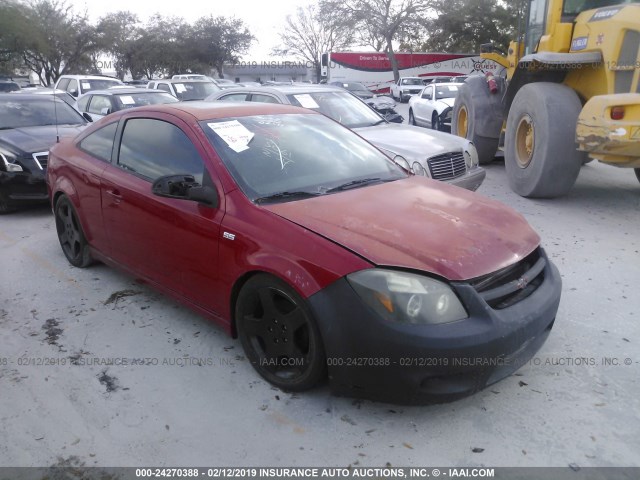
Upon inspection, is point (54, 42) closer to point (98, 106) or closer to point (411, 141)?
point (98, 106)

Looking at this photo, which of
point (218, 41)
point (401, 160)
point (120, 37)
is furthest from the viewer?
point (218, 41)

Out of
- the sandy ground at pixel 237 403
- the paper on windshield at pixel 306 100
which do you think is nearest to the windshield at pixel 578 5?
the paper on windshield at pixel 306 100

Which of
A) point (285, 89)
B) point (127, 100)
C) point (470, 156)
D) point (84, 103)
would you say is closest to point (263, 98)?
point (285, 89)

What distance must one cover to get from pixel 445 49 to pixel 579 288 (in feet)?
146

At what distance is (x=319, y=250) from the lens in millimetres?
2570

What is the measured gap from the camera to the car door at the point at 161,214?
3.15m

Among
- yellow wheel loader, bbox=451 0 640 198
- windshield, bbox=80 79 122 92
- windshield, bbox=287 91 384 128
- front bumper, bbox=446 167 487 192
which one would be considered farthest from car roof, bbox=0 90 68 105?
yellow wheel loader, bbox=451 0 640 198

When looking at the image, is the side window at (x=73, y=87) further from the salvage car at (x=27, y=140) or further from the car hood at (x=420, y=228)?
the car hood at (x=420, y=228)

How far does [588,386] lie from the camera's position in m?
2.93

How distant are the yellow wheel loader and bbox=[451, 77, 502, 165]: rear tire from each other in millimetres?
517

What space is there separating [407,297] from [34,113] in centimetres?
739

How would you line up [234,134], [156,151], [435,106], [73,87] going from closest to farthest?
[234,134], [156,151], [435,106], [73,87]

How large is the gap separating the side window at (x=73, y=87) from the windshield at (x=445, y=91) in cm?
998

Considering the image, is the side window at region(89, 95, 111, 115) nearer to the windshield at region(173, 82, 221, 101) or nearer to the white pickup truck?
the windshield at region(173, 82, 221, 101)
